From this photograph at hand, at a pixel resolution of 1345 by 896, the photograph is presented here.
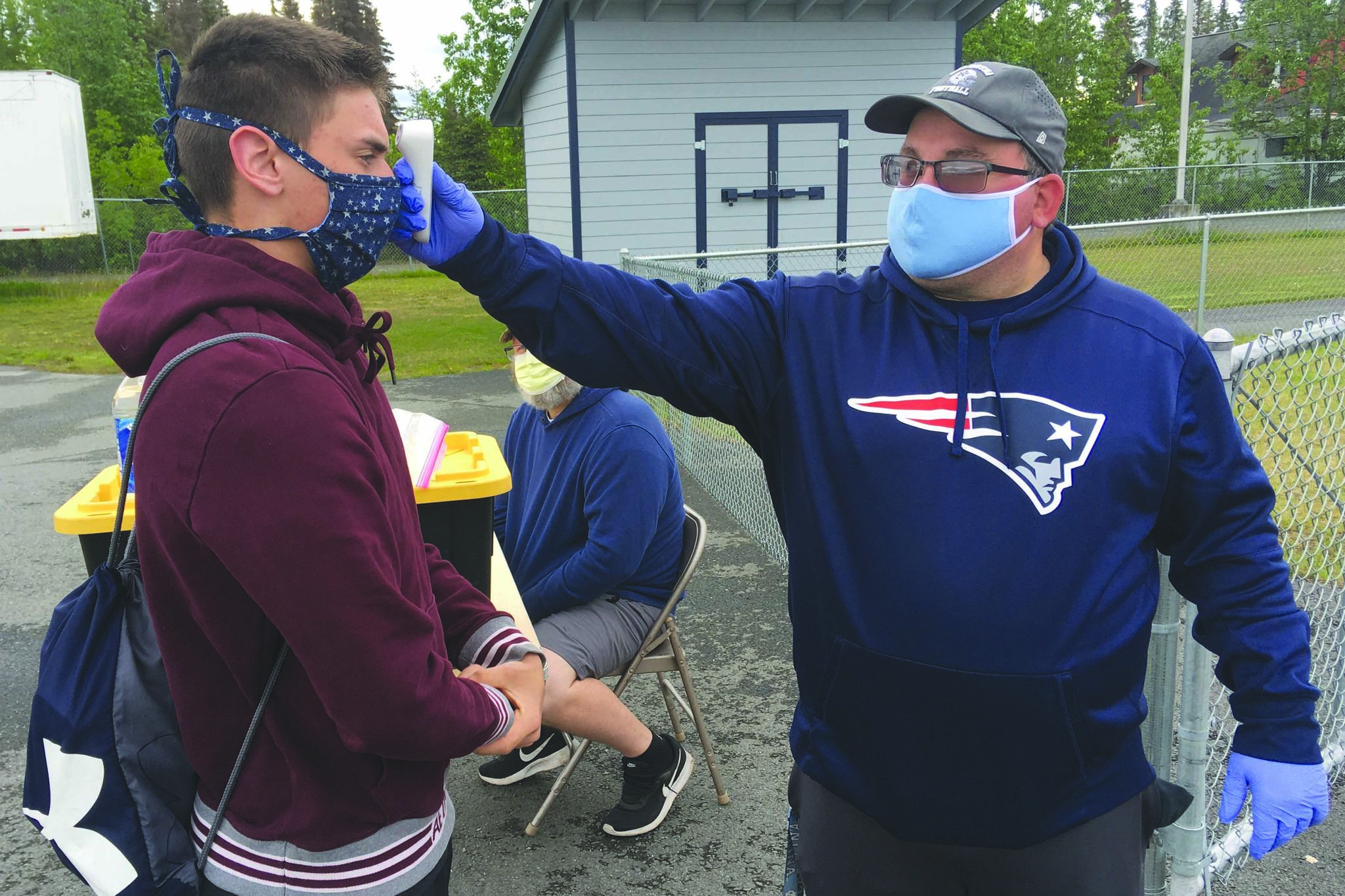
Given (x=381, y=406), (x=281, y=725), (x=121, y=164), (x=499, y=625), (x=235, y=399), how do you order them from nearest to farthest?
(x=235, y=399), (x=281, y=725), (x=381, y=406), (x=499, y=625), (x=121, y=164)

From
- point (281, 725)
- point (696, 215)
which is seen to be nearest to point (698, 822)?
point (281, 725)

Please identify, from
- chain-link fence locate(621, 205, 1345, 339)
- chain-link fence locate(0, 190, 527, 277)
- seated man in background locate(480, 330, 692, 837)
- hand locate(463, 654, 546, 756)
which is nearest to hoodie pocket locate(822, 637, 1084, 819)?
hand locate(463, 654, 546, 756)

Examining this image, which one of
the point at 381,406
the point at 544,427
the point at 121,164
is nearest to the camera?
the point at 381,406

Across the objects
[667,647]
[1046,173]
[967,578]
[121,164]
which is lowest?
[667,647]

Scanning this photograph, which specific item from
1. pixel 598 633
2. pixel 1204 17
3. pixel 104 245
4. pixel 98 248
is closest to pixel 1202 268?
pixel 598 633

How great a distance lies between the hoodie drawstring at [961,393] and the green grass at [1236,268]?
10.8m

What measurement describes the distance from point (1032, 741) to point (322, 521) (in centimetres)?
128

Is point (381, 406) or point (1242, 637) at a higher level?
point (381, 406)

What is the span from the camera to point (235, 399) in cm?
130

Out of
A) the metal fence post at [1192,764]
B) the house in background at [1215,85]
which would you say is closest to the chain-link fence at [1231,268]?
the metal fence post at [1192,764]

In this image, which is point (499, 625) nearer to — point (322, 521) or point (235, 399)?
point (322, 521)

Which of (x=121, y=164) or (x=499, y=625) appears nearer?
(x=499, y=625)

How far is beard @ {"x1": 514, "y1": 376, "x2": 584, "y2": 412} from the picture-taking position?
11.4 ft

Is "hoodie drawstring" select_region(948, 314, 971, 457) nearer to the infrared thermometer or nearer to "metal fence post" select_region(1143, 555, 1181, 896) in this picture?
"metal fence post" select_region(1143, 555, 1181, 896)
